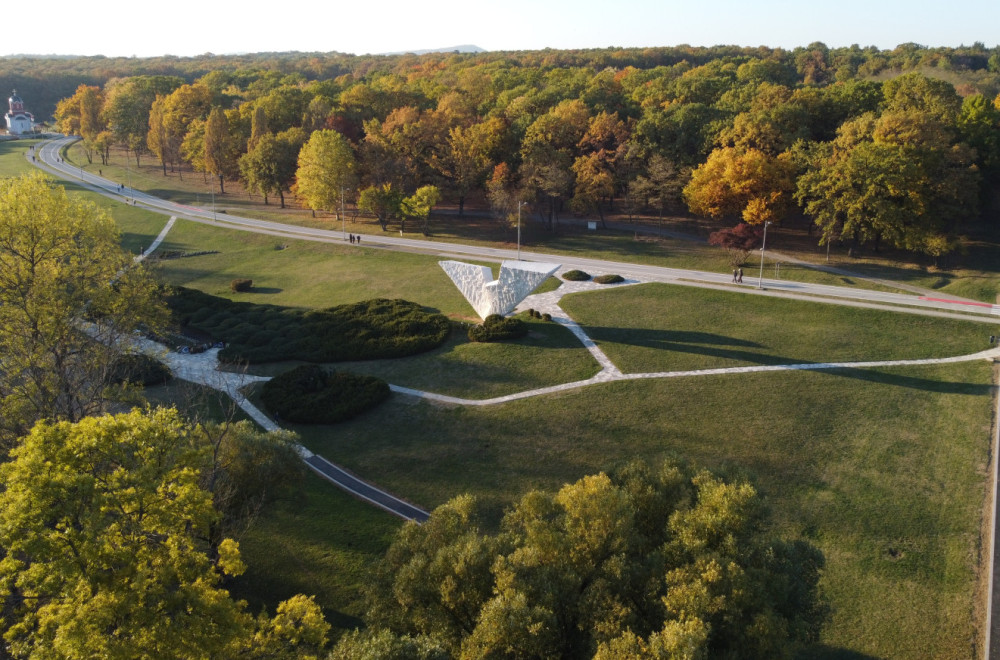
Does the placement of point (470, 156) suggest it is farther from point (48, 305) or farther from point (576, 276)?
point (48, 305)

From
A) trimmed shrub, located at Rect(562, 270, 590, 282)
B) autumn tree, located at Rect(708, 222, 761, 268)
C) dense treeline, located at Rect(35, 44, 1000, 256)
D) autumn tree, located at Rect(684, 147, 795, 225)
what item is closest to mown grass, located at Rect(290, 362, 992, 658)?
trimmed shrub, located at Rect(562, 270, 590, 282)

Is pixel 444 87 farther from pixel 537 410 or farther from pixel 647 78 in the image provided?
pixel 537 410

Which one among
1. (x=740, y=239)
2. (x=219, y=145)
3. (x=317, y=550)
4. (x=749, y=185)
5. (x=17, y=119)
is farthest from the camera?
(x=17, y=119)

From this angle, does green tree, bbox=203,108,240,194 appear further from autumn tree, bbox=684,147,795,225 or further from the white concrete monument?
autumn tree, bbox=684,147,795,225

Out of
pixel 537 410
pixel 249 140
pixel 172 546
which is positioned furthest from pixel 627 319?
pixel 249 140

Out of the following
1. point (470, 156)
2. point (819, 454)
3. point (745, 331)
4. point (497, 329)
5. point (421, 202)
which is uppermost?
point (470, 156)

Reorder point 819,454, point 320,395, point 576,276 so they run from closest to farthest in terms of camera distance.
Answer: point 819,454 < point 320,395 < point 576,276

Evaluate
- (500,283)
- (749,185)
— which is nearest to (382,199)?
(500,283)
